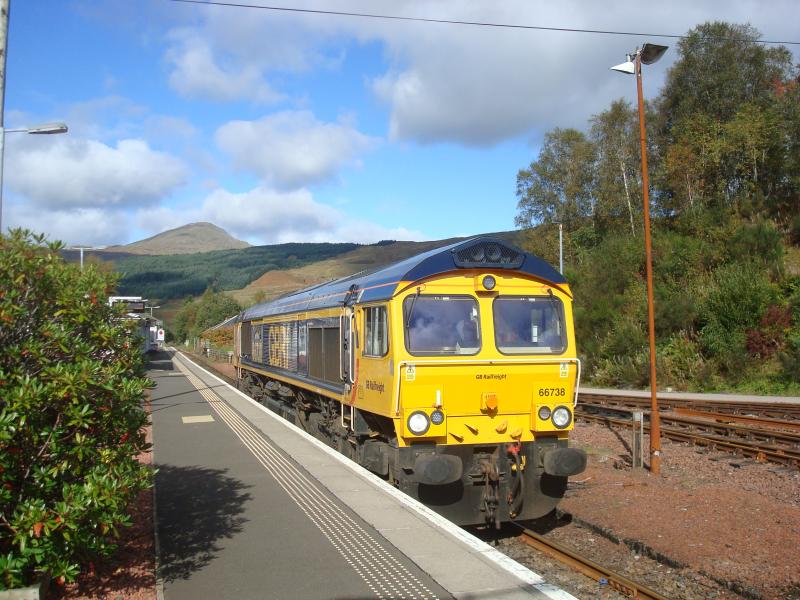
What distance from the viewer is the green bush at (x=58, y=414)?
4496mm

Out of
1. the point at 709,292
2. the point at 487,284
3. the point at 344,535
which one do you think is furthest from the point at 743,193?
the point at 344,535

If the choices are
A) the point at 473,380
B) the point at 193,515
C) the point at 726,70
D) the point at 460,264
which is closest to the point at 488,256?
the point at 460,264

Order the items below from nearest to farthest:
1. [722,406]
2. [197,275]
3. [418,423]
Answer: [418,423] → [722,406] → [197,275]

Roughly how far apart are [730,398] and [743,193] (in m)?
21.5

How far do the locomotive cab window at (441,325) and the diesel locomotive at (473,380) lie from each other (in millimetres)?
12

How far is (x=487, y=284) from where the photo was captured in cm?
861

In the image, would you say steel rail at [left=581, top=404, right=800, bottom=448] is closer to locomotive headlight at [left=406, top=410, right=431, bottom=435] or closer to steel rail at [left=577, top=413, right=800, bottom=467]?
steel rail at [left=577, top=413, right=800, bottom=467]

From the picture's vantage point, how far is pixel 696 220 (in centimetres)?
3697

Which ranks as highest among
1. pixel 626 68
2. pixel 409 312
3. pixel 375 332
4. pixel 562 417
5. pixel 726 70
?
pixel 726 70

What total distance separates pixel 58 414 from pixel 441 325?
15.4 ft

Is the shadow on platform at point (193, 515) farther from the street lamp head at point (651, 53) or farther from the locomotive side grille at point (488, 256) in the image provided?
the street lamp head at point (651, 53)

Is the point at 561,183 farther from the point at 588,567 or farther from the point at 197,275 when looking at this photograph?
the point at 197,275

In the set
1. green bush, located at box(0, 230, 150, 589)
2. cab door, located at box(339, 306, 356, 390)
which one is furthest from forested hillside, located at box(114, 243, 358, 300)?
green bush, located at box(0, 230, 150, 589)

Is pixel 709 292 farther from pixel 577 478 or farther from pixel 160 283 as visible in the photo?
pixel 160 283
